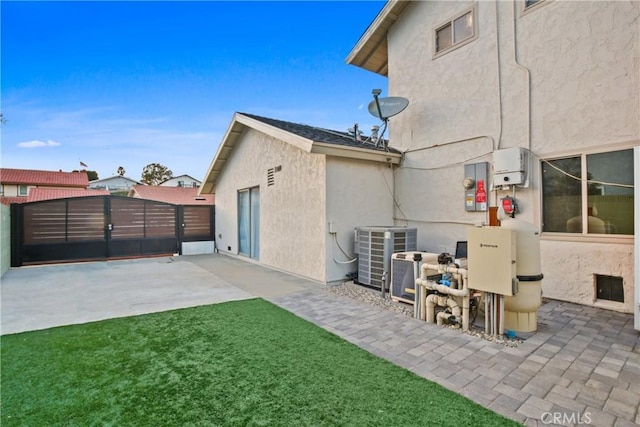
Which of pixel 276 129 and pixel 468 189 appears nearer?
pixel 468 189

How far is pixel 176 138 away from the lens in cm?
2091

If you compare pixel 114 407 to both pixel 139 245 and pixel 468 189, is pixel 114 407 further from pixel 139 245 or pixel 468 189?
pixel 139 245

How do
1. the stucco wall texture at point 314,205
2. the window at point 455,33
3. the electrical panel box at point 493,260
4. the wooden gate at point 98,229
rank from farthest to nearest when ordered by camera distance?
1. the wooden gate at point 98,229
2. the stucco wall texture at point 314,205
3. the window at point 455,33
4. the electrical panel box at point 493,260

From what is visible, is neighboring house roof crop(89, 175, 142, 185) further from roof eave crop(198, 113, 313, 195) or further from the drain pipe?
the drain pipe

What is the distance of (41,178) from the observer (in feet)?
97.5

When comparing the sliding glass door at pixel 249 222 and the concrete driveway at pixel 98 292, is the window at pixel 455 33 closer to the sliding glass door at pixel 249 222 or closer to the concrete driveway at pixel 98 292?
the sliding glass door at pixel 249 222

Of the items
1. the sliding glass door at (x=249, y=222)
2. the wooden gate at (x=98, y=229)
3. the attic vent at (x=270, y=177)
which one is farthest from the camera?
the sliding glass door at (x=249, y=222)

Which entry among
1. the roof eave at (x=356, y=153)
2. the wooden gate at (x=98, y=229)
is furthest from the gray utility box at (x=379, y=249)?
the wooden gate at (x=98, y=229)

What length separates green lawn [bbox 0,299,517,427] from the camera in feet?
7.29

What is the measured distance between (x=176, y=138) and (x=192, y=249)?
11837 mm

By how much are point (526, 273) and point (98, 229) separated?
1243 centimetres

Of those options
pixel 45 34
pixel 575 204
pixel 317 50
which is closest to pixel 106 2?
pixel 45 34

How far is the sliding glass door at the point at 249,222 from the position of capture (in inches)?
391

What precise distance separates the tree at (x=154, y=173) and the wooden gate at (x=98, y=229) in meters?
43.0
